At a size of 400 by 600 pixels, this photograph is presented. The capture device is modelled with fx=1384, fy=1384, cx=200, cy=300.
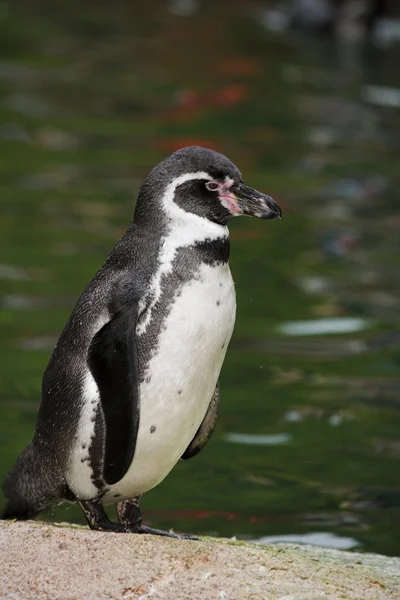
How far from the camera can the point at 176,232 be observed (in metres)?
4.09

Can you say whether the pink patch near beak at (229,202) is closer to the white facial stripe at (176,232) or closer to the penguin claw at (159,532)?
the white facial stripe at (176,232)

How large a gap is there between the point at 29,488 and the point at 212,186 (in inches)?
44.8

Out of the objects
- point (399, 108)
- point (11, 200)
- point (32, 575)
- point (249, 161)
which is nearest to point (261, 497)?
point (32, 575)

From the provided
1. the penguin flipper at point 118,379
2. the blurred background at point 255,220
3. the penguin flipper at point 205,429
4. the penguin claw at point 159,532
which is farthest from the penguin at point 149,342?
the blurred background at point 255,220

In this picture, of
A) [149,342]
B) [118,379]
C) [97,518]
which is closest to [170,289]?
[149,342]

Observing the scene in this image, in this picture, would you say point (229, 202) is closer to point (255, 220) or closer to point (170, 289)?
point (170, 289)

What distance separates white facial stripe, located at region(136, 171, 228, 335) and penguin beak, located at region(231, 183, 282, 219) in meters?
0.09

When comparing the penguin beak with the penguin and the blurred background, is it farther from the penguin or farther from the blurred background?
the blurred background

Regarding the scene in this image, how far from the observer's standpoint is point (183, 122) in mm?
14133

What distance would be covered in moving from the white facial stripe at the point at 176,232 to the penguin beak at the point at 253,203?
0.09 meters

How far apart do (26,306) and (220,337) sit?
16.2 feet

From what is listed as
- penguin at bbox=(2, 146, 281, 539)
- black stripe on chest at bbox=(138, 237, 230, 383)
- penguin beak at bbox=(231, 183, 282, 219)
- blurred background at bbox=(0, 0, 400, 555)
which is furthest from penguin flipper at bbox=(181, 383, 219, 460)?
blurred background at bbox=(0, 0, 400, 555)

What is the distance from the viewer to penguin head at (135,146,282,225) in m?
4.12

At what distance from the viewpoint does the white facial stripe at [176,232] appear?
405 centimetres
